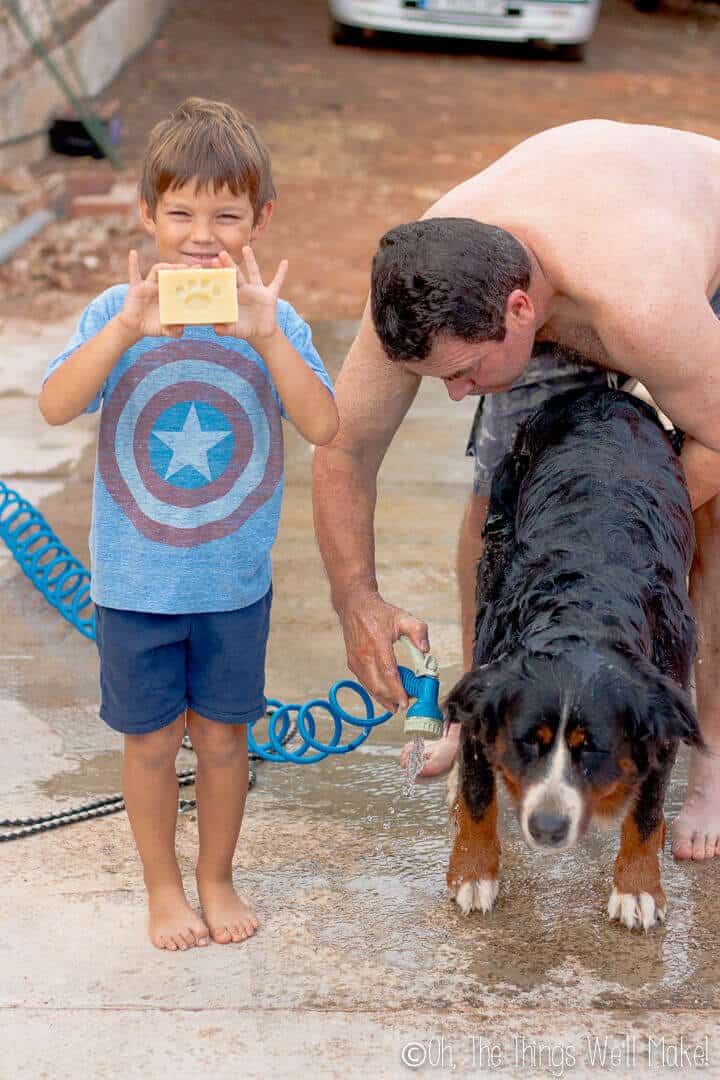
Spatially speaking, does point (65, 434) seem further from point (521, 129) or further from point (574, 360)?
point (521, 129)

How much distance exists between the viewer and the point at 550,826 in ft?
8.80

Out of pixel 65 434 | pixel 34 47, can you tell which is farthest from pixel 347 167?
pixel 65 434

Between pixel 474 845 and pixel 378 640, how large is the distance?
54 centimetres

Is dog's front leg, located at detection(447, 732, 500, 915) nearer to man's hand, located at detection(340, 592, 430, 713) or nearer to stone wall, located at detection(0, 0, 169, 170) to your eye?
man's hand, located at detection(340, 592, 430, 713)

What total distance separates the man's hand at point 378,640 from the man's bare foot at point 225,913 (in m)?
0.59

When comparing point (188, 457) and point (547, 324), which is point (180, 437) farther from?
point (547, 324)

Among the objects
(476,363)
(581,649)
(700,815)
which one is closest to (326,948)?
(581,649)

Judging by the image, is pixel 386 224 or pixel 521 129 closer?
pixel 386 224

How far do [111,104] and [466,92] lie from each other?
153 inches

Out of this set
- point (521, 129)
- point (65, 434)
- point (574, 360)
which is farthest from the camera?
point (521, 129)

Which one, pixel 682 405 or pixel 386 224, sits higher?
pixel 682 405

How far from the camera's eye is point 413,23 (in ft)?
48.6

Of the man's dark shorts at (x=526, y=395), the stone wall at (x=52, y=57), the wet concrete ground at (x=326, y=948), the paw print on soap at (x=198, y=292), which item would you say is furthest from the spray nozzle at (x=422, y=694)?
the stone wall at (x=52, y=57)

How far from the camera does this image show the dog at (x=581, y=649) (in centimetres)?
271
